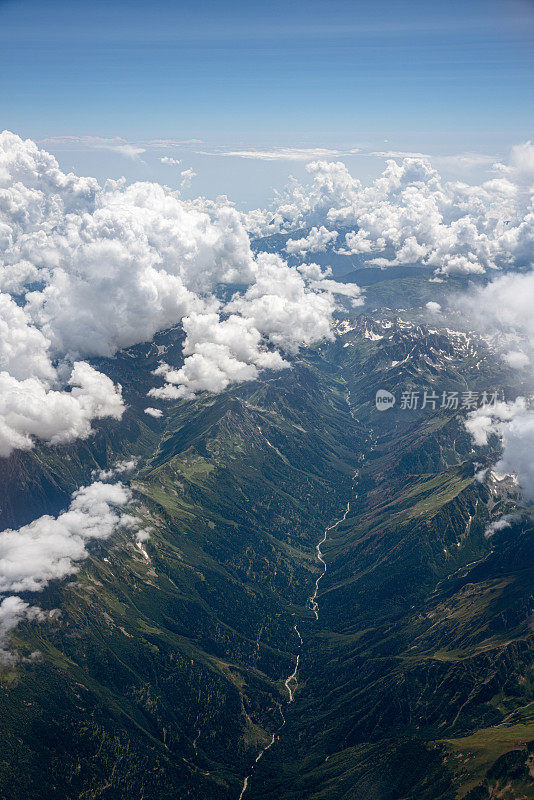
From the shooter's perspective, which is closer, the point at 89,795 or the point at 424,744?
the point at 424,744

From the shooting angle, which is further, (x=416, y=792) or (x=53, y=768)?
(x=53, y=768)

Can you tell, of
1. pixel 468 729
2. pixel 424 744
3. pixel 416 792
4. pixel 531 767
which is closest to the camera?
pixel 531 767

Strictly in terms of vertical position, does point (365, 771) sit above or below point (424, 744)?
below

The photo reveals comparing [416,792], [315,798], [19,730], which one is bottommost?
[315,798]

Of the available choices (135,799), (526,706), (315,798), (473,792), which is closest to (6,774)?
(135,799)

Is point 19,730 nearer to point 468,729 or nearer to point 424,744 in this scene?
point 424,744

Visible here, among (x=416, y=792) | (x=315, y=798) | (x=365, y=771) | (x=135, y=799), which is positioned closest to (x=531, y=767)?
(x=416, y=792)

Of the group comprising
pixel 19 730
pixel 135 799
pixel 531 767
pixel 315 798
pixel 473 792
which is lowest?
pixel 135 799

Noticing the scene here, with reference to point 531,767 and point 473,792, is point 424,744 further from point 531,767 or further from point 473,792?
point 531,767

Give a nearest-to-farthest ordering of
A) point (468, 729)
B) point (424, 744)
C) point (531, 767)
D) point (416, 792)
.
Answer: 1. point (531, 767)
2. point (416, 792)
3. point (424, 744)
4. point (468, 729)
